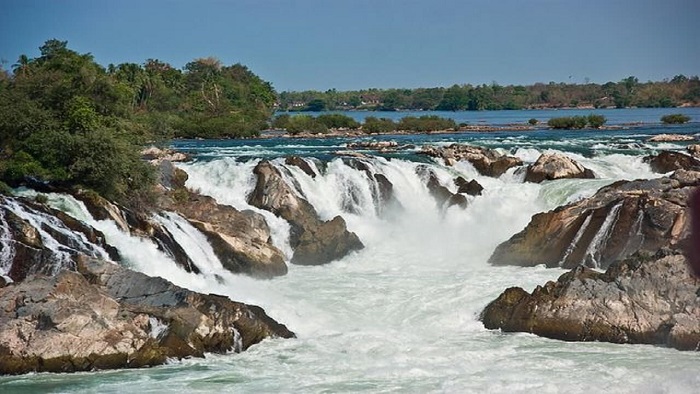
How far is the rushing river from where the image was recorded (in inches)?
462

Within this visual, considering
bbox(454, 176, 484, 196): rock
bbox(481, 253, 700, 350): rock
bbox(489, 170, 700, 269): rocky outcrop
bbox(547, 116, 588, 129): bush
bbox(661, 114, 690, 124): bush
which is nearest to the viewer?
bbox(481, 253, 700, 350): rock

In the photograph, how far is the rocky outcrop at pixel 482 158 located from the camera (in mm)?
31234

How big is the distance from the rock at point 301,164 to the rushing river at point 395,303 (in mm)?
350

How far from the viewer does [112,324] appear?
42.7ft

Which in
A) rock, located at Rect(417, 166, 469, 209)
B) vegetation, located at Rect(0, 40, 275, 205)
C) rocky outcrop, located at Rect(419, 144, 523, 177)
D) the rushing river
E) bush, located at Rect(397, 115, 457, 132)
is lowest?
the rushing river

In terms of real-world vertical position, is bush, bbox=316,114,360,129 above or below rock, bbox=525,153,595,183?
above

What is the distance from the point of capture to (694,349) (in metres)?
13.0

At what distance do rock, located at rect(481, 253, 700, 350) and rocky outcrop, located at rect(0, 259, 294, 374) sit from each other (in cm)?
452

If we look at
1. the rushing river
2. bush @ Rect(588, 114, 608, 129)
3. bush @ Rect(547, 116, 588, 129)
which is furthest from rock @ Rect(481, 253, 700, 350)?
A: bush @ Rect(588, 114, 608, 129)

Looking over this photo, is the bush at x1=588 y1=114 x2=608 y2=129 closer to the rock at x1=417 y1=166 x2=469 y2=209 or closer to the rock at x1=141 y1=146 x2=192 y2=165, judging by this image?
the rock at x1=417 y1=166 x2=469 y2=209

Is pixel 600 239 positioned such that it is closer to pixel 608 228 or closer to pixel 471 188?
pixel 608 228

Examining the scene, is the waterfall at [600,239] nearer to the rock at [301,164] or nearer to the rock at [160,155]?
the rock at [301,164]

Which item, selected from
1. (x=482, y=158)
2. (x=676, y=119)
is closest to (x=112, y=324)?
(x=482, y=158)

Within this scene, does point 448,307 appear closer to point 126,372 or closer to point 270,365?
point 270,365
